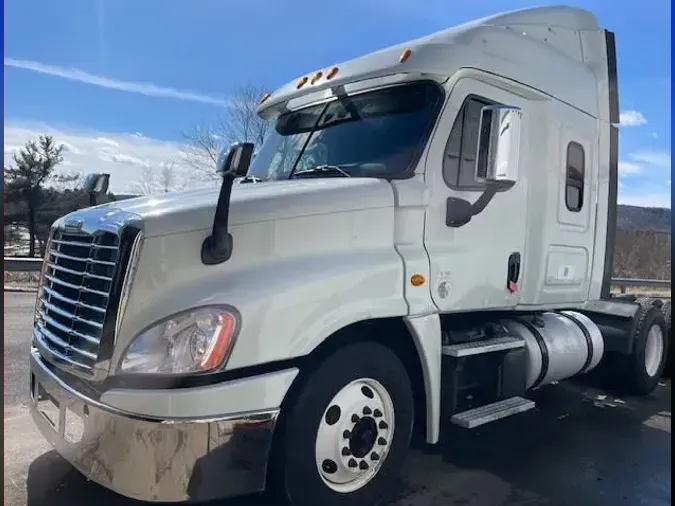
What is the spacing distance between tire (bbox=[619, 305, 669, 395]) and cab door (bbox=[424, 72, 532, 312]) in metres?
2.61

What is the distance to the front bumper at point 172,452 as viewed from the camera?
2.88 meters

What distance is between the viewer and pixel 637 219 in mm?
6129

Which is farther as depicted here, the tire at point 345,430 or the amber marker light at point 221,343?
the tire at point 345,430

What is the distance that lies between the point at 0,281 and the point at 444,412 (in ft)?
9.42

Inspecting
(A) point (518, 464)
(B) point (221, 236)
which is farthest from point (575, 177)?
(B) point (221, 236)

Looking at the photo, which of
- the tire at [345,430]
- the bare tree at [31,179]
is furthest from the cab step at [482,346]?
the bare tree at [31,179]

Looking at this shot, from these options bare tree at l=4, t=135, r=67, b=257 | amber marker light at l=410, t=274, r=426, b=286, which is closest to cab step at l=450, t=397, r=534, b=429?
amber marker light at l=410, t=274, r=426, b=286

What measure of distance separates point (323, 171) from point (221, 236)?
1.26m

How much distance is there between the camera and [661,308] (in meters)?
7.18

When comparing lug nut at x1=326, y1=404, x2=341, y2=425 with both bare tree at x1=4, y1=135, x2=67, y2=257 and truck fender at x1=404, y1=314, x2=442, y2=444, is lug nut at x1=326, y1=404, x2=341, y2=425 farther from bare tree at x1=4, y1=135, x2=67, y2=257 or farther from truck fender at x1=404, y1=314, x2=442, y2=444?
bare tree at x1=4, y1=135, x2=67, y2=257

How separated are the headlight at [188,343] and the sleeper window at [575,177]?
366cm

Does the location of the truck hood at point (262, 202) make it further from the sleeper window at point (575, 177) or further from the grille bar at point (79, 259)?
the sleeper window at point (575, 177)

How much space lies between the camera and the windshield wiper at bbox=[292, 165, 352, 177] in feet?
13.3

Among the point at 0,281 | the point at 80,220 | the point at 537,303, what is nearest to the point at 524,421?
the point at 537,303
